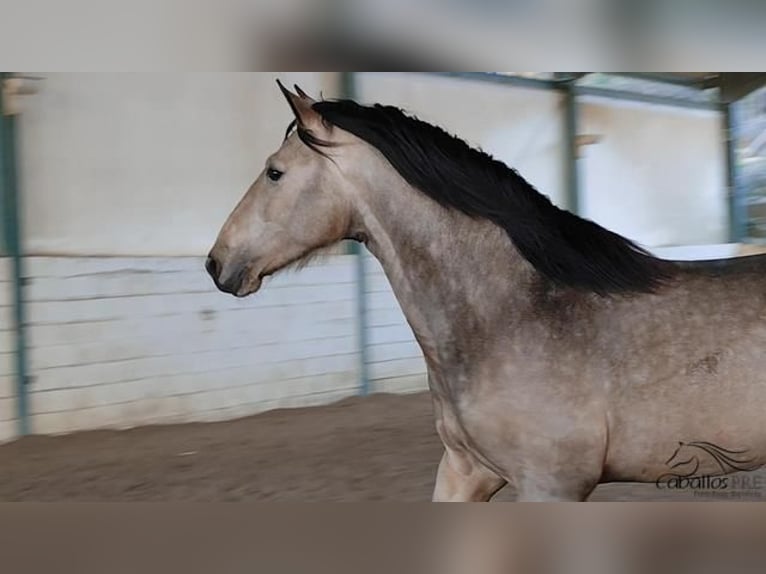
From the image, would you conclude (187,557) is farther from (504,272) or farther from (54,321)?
(504,272)

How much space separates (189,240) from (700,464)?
1269 mm

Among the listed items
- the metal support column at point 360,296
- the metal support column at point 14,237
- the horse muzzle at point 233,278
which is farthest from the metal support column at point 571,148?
the metal support column at point 14,237

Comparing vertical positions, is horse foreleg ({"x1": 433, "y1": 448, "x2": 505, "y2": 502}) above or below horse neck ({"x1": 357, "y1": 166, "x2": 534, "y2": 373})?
below

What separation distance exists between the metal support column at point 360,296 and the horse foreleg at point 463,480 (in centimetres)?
26

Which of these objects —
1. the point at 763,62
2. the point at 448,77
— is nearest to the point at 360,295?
the point at 448,77

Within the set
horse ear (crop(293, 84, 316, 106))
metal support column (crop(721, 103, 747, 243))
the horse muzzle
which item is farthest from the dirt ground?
metal support column (crop(721, 103, 747, 243))

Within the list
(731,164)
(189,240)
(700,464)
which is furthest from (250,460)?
(731,164)

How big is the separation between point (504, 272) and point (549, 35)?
0.66 metres

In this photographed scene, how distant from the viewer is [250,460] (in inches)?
70.7

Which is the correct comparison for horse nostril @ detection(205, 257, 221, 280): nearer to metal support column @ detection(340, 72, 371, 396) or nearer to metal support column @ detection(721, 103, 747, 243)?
metal support column @ detection(340, 72, 371, 396)

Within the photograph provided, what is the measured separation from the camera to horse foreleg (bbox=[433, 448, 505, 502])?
5.44 ft

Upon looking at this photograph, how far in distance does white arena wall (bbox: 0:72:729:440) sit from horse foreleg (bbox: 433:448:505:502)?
0.20 metres

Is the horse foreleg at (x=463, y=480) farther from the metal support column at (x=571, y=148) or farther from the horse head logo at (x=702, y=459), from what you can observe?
the metal support column at (x=571, y=148)

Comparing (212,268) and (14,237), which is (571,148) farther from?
(14,237)
